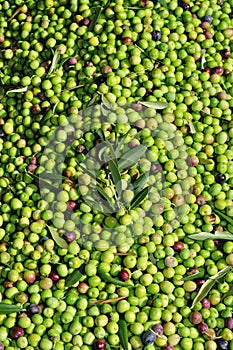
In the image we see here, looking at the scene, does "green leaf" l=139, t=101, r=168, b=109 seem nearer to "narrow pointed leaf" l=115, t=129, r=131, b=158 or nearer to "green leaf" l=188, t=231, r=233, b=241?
"narrow pointed leaf" l=115, t=129, r=131, b=158

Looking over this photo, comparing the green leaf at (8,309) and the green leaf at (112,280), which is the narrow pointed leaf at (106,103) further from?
the green leaf at (8,309)

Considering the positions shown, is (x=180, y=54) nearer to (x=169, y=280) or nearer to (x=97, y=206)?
(x=97, y=206)

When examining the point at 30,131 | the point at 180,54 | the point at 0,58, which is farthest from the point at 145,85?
the point at 0,58

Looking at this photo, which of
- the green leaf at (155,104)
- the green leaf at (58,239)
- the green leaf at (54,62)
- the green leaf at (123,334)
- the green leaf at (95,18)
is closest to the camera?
the green leaf at (123,334)

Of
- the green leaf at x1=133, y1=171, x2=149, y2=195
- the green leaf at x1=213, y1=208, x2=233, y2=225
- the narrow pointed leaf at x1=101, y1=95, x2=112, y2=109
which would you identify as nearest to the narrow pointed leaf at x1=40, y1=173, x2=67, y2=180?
the green leaf at x1=133, y1=171, x2=149, y2=195

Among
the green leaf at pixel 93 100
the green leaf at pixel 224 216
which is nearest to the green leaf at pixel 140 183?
the green leaf at pixel 224 216

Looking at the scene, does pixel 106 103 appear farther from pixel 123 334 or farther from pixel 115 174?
pixel 123 334

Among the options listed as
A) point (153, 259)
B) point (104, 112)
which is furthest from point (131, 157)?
point (153, 259)
